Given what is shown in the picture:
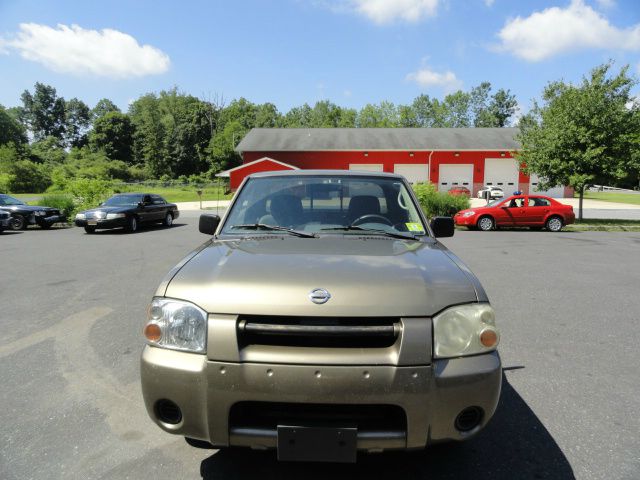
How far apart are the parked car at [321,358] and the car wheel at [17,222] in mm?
18749

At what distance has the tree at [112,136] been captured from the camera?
85812 mm

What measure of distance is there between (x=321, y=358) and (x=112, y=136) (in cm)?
9549

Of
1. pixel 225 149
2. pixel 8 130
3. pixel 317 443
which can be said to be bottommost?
pixel 317 443

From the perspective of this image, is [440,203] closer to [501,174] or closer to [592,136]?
[592,136]

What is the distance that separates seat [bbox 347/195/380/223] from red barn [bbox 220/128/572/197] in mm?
40384

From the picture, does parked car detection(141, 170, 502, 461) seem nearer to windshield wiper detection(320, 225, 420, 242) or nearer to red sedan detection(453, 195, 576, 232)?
windshield wiper detection(320, 225, 420, 242)

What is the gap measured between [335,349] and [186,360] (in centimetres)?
70

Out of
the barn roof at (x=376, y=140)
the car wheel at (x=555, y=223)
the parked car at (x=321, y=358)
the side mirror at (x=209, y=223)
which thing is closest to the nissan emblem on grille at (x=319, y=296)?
the parked car at (x=321, y=358)

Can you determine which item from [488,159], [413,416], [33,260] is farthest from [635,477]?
[488,159]

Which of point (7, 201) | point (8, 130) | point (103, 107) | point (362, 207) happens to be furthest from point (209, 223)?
point (103, 107)

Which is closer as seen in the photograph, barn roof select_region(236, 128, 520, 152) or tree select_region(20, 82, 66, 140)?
barn roof select_region(236, 128, 520, 152)

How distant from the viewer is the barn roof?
44.7 m

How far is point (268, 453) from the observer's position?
2760mm

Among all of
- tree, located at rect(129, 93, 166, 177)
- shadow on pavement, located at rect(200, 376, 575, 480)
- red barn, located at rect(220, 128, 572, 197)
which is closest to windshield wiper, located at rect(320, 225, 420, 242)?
shadow on pavement, located at rect(200, 376, 575, 480)
